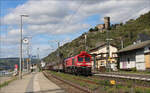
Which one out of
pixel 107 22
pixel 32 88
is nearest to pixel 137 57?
pixel 32 88

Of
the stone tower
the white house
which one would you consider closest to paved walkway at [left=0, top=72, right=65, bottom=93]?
the white house

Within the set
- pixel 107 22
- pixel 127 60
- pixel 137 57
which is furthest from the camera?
pixel 107 22

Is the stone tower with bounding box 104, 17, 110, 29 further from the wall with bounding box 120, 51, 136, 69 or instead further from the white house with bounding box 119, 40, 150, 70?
the white house with bounding box 119, 40, 150, 70

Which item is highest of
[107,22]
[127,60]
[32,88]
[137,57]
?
[107,22]

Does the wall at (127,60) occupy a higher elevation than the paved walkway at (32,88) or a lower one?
higher

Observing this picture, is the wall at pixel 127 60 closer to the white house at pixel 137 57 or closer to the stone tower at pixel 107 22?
the white house at pixel 137 57

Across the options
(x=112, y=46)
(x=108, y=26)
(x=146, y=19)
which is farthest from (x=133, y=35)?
(x=108, y=26)

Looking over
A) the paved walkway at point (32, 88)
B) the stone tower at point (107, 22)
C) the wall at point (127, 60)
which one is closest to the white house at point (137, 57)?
the wall at point (127, 60)

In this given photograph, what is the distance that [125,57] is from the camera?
47969 mm

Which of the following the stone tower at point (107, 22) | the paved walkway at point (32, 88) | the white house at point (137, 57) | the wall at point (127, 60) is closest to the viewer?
A: the paved walkway at point (32, 88)

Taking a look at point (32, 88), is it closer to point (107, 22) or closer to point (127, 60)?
point (127, 60)

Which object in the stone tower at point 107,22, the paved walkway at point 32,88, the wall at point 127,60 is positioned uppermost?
the stone tower at point 107,22

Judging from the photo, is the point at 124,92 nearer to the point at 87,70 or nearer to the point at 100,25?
the point at 87,70

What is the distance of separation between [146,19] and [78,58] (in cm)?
8509
